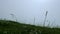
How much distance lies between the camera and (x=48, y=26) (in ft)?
32.8

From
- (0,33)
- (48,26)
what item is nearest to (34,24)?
(48,26)

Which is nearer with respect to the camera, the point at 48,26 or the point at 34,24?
the point at 48,26

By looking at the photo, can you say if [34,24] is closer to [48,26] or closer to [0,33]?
[48,26]

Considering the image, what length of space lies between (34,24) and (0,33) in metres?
6.74

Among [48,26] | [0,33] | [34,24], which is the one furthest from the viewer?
[34,24]

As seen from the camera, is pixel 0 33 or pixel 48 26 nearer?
pixel 0 33

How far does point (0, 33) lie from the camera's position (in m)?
5.25

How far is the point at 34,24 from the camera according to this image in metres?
11.9

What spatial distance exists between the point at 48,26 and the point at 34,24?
206 cm

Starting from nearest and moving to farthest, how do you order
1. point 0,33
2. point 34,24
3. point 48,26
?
point 0,33 → point 48,26 → point 34,24

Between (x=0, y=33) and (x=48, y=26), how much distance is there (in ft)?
17.2

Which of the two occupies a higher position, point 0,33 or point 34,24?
point 0,33
